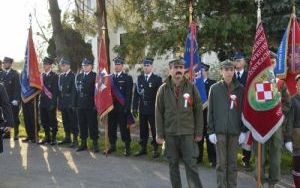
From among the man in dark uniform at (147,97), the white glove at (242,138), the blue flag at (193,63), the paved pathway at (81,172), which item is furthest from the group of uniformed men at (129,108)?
the paved pathway at (81,172)

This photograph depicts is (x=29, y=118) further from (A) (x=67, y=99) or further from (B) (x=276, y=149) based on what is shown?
(B) (x=276, y=149)

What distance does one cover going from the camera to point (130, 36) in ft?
53.1

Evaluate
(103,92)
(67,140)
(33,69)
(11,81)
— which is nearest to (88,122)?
(103,92)

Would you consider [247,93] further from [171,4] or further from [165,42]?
[171,4]

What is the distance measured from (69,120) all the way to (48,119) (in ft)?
2.31

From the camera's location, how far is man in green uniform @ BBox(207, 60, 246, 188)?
25.3ft

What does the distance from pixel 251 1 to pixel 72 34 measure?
15.3 meters

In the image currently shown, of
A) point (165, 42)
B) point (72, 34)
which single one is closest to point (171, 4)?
point (165, 42)

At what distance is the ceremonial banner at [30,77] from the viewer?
12.9 m

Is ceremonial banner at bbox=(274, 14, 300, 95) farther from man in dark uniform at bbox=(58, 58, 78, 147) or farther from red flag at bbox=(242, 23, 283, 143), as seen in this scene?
man in dark uniform at bbox=(58, 58, 78, 147)

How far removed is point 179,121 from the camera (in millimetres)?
7449

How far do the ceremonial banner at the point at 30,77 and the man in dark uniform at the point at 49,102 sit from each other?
0.61 feet

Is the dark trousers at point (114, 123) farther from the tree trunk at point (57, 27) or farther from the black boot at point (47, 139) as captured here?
the tree trunk at point (57, 27)

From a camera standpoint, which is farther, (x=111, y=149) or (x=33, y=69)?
(x=33, y=69)
